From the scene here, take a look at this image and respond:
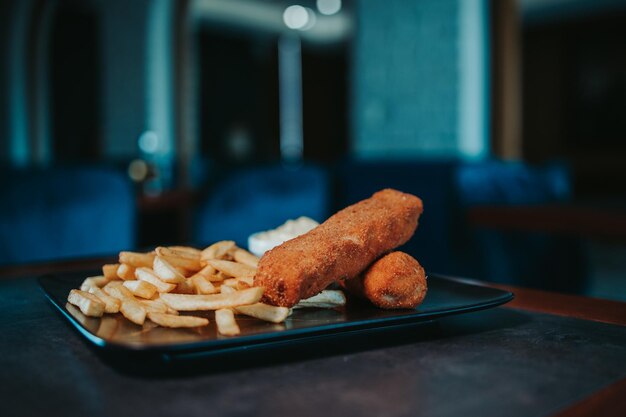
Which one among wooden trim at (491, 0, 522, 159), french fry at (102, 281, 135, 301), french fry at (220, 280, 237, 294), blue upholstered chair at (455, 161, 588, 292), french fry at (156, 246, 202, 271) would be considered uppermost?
wooden trim at (491, 0, 522, 159)

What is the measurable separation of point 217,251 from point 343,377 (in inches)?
15.9

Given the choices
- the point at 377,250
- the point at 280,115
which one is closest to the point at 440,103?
the point at 377,250

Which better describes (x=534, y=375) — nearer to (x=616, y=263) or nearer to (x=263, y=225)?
(x=263, y=225)

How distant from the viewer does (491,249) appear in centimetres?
296

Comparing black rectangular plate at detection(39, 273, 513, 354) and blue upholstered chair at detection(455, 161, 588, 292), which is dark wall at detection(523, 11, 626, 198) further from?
black rectangular plate at detection(39, 273, 513, 354)

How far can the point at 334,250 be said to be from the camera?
729mm

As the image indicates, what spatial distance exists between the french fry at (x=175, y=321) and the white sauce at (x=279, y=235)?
0.40 metres

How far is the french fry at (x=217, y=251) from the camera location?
907 mm

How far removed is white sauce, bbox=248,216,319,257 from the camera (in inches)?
41.3

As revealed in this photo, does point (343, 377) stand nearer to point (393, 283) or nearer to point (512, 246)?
point (393, 283)

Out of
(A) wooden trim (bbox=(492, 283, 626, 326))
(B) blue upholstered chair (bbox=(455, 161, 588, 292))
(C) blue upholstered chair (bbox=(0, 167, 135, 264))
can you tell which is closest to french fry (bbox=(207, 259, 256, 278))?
(A) wooden trim (bbox=(492, 283, 626, 326))

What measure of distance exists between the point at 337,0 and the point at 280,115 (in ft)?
12.1

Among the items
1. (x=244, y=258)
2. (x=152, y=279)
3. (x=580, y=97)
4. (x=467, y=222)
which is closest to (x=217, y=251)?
(x=244, y=258)

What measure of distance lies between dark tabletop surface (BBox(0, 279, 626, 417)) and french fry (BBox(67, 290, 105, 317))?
0.11ft
